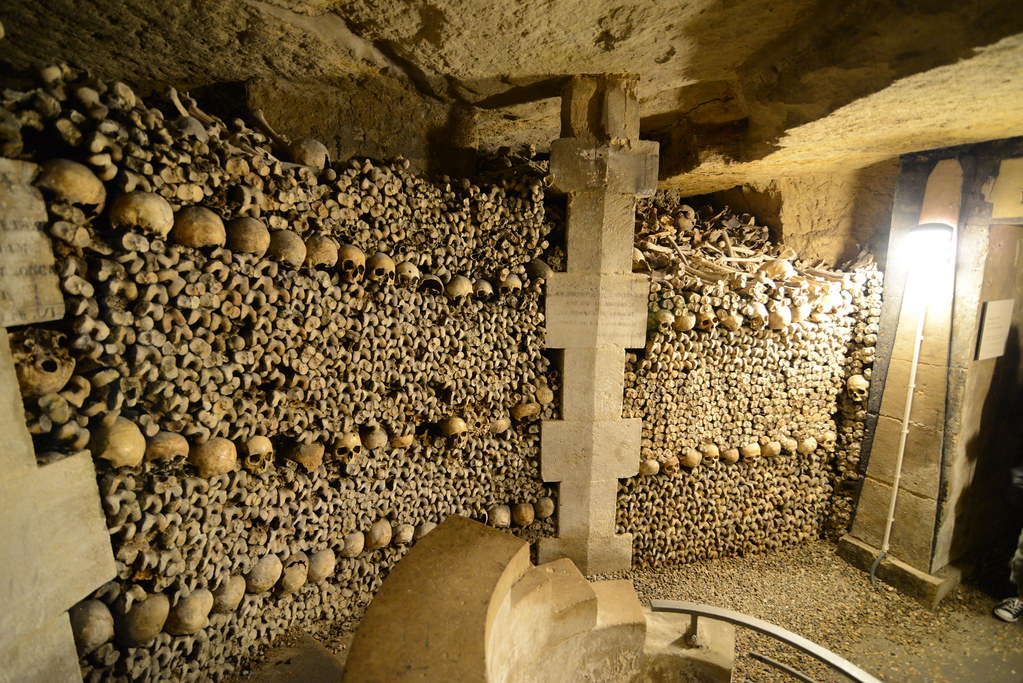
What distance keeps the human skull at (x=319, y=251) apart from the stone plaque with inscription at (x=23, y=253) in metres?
1.02

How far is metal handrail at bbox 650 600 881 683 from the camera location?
2.07m

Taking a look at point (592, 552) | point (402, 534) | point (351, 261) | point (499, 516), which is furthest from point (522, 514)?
point (351, 261)

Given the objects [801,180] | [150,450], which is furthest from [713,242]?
[150,450]

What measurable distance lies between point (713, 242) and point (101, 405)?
4294 millimetres

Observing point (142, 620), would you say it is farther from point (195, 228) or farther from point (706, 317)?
point (706, 317)

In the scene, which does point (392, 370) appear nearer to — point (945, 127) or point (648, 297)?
point (648, 297)

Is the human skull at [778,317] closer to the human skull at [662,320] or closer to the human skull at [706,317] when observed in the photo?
the human skull at [706,317]

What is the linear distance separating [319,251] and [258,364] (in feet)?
2.15

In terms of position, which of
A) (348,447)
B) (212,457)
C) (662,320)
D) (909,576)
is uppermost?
(662,320)

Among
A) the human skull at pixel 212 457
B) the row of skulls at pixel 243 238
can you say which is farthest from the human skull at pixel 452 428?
the human skull at pixel 212 457

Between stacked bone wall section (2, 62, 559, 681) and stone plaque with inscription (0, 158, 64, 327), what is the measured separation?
2.0 inches

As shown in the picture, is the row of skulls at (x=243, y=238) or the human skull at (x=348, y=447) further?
the human skull at (x=348, y=447)

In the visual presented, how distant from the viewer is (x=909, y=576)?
12.5 ft

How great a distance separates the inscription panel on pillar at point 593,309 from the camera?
11.5 ft
